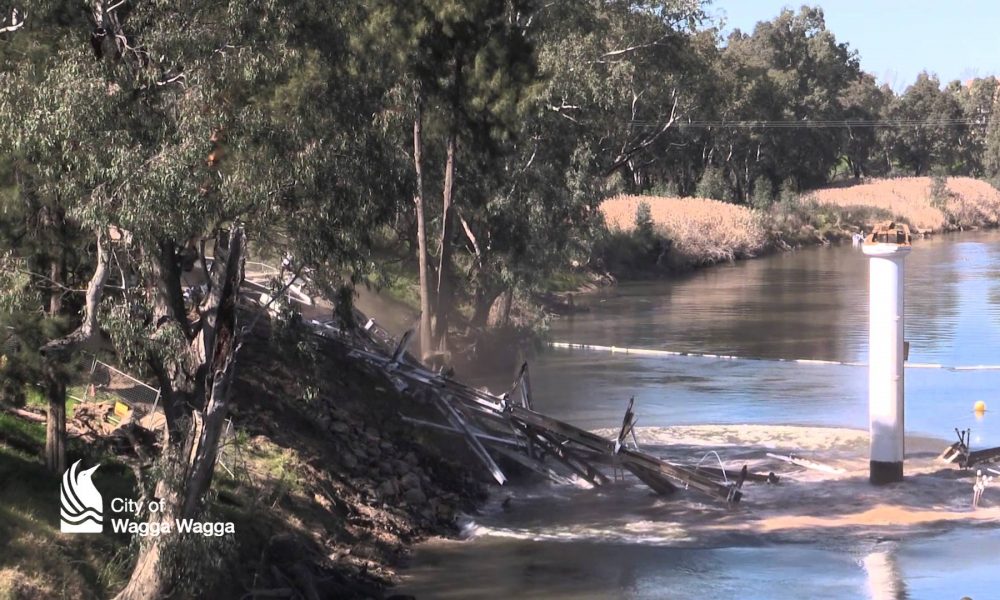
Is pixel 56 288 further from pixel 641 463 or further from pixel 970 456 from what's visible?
pixel 970 456

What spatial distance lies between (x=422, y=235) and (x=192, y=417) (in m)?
14.3

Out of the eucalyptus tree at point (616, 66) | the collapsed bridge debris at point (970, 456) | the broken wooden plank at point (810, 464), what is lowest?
the broken wooden plank at point (810, 464)

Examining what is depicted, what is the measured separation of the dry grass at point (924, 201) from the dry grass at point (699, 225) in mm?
16120

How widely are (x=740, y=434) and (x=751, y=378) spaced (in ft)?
22.3

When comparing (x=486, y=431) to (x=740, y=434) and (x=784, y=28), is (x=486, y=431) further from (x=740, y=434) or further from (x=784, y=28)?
(x=784, y=28)

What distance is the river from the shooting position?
590 inches

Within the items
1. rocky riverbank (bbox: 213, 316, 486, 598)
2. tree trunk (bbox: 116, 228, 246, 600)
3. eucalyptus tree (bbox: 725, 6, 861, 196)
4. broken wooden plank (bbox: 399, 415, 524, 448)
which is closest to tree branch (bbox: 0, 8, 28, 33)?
tree trunk (bbox: 116, 228, 246, 600)

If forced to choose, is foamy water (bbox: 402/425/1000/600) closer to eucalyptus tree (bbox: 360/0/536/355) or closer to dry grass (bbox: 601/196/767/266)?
eucalyptus tree (bbox: 360/0/536/355)

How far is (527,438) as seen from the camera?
750 inches

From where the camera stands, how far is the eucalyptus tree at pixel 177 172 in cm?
1088

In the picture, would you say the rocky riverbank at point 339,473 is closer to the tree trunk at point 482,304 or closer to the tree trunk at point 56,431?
the tree trunk at point 56,431

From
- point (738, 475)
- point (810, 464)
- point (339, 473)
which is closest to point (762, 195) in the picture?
point (810, 464)

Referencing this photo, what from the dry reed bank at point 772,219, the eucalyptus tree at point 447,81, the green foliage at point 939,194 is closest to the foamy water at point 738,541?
the eucalyptus tree at point 447,81

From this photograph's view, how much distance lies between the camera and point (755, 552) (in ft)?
52.7
